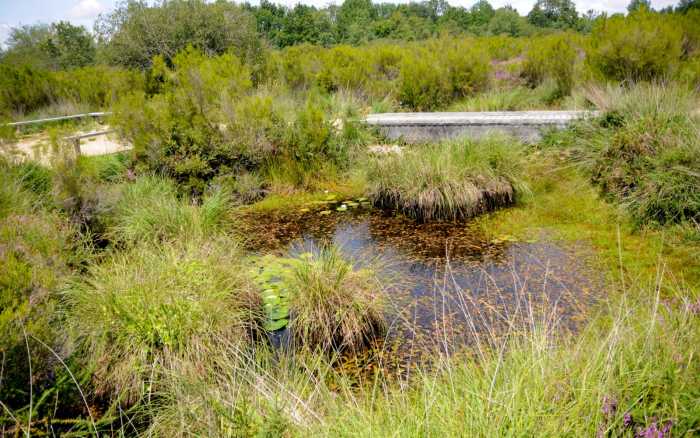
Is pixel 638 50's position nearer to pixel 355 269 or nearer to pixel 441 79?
pixel 441 79

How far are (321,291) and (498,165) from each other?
3.34 m

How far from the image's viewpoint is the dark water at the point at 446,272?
3.54 meters

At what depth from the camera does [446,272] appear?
313cm

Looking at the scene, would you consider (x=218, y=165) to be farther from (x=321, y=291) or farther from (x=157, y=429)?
(x=157, y=429)

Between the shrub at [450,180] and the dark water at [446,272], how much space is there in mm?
274

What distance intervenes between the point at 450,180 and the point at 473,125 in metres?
2.34

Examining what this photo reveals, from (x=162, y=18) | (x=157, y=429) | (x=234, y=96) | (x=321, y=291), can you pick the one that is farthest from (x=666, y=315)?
(x=162, y=18)

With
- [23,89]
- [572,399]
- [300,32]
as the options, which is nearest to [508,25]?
[300,32]

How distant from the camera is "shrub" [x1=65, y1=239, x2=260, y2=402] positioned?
3020 millimetres

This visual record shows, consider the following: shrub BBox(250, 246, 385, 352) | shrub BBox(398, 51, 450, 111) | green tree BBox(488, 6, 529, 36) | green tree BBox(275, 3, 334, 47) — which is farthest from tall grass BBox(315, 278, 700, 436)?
green tree BBox(488, 6, 529, 36)

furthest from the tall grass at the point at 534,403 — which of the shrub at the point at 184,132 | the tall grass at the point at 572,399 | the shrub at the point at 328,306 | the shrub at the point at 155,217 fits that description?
the shrub at the point at 184,132

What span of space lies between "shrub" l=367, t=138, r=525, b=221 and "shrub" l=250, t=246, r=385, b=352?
2162 millimetres

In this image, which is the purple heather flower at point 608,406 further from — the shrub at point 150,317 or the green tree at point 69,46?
the green tree at point 69,46

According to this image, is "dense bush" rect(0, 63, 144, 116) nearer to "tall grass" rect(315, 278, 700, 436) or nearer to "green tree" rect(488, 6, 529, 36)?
"tall grass" rect(315, 278, 700, 436)
